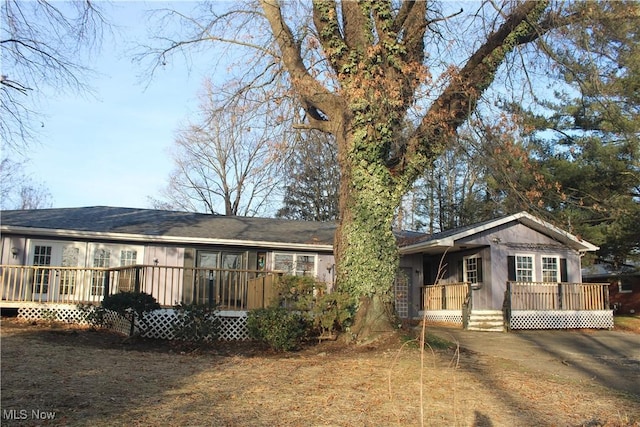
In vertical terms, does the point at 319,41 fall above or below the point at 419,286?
above

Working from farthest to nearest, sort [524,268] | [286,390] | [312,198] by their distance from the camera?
[312,198]
[524,268]
[286,390]

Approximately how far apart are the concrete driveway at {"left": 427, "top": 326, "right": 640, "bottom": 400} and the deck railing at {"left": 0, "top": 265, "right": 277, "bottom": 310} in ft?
16.3

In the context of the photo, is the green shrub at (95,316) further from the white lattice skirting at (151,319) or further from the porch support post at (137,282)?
the porch support post at (137,282)

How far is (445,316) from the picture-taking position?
1925 centimetres

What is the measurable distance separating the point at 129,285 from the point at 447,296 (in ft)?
37.1

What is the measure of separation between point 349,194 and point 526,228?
10336mm

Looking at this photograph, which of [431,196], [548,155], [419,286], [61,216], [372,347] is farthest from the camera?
[431,196]

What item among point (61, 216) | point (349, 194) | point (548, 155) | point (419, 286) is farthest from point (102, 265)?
point (548, 155)

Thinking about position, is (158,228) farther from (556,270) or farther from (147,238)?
(556,270)

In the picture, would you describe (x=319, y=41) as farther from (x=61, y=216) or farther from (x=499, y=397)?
(x=61, y=216)

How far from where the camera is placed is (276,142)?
12891 mm

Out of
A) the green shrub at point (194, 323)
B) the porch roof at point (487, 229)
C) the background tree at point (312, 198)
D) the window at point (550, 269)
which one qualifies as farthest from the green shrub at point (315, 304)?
the background tree at point (312, 198)

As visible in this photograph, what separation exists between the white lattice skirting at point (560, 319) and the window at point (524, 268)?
143 centimetres

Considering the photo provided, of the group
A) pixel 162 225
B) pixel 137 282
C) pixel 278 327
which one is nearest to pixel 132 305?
pixel 137 282
